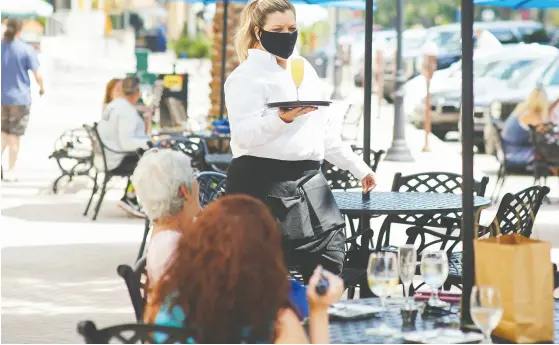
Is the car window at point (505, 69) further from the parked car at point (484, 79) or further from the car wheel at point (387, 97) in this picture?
the car wheel at point (387, 97)

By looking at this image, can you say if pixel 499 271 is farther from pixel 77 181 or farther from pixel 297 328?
pixel 77 181

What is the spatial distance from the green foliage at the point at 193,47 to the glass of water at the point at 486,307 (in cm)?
4554

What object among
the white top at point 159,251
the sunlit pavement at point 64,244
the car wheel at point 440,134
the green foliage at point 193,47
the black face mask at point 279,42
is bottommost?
the sunlit pavement at point 64,244

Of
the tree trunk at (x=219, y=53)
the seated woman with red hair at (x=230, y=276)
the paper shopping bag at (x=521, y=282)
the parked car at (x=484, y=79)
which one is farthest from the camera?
the parked car at (x=484, y=79)

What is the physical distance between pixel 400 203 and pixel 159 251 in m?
3.10

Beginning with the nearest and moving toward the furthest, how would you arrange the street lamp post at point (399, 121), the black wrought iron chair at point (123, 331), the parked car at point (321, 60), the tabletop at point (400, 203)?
the black wrought iron chair at point (123, 331), the tabletop at point (400, 203), the street lamp post at point (399, 121), the parked car at point (321, 60)

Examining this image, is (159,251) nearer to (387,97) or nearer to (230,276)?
(230,276)

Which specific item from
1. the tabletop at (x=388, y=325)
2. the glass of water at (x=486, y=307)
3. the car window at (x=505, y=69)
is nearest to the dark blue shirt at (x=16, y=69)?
the car window at (x=505, y=69)

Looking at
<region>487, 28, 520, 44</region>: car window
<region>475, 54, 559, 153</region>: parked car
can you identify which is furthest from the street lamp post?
<region>487, 28, 520, 44</region>: car window

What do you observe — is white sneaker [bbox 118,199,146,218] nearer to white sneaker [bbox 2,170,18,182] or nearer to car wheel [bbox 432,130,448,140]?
white sneaker [bbox 2,170,18,182]

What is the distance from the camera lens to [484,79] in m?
24.0

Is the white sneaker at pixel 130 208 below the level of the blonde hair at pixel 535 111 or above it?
below

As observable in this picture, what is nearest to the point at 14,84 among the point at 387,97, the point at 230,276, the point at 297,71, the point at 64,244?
the point at 64,244

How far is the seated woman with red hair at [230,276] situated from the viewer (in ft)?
11.2
